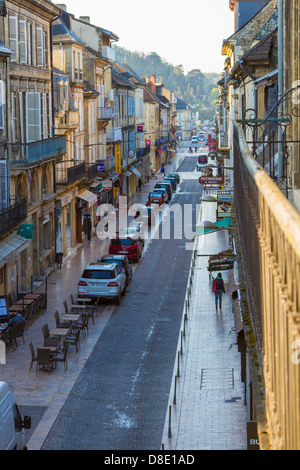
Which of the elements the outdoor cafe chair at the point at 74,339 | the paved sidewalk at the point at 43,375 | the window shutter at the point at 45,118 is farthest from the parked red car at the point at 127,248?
the outdoor cafe chair at the point at 74,339

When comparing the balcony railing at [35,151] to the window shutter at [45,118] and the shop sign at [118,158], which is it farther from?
the shop sign at [118,158]

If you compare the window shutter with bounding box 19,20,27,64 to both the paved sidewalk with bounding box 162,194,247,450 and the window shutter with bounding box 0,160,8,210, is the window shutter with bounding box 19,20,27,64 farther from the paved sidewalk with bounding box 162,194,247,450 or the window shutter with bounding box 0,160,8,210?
→ the paved sidewalk with bounding box 162,194,247,450

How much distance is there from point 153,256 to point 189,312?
513 inches

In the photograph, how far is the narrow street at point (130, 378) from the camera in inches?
669

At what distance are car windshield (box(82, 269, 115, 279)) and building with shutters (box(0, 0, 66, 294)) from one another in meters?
2.37

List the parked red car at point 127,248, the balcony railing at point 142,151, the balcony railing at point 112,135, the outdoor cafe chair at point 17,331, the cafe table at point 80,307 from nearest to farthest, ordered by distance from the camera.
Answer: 1. the outdoor cafe chair at point 17,331
2. the cafe table at point 80,307
3. the parked red car at point 127,248
4. the balcony railing at point 112,135
5. the balcony railing at point 142,151

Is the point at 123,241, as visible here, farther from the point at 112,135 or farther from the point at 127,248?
the point at 112,135

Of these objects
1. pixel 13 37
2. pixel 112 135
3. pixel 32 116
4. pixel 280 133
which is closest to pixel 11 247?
pixel 32 116

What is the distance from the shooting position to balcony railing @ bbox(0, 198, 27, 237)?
26.7 meters

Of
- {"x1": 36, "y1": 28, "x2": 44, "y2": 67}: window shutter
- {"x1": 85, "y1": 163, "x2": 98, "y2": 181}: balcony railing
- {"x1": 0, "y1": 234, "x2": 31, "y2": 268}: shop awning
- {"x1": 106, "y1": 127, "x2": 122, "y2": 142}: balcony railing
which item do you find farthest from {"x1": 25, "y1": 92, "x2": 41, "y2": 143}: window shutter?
{"x1": 106, "y1": 127, "x2": 122, "y2": 142}: balcony railing

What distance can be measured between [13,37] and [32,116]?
3205 millimetres

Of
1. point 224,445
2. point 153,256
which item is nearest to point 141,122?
point 153,256

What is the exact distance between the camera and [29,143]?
98.0 ft

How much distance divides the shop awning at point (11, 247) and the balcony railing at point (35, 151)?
288cm
